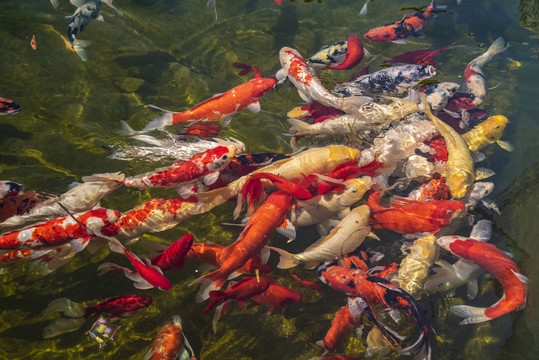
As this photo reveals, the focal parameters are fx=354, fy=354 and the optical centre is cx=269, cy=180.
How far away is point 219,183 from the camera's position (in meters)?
4.24

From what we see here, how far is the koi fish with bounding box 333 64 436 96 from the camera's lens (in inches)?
203

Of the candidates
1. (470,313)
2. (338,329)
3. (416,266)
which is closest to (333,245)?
(338,329)

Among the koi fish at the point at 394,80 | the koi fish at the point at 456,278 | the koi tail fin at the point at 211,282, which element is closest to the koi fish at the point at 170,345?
the koi tail fin at the point at 211,282

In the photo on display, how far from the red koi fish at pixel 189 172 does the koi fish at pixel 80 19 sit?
8.92 feet

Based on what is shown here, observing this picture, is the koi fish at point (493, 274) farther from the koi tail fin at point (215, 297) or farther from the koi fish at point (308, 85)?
the koi tail fin at point (215, 297)

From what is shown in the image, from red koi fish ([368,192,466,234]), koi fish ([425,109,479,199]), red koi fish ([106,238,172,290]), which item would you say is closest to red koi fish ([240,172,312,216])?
red koi fish ([368,192,466,234])

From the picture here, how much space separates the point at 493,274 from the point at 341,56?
3814 mm

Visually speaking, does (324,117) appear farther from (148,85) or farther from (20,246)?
(20,246)

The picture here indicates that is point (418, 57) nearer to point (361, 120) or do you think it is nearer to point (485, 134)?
point (485, 134)

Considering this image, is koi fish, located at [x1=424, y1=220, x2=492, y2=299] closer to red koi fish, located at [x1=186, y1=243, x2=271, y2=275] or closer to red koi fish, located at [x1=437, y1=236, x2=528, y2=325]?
red koi fish, located at [x1=437, y1=236, x2=528, y2=325]

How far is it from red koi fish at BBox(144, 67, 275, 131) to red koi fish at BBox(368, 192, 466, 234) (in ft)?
7.46

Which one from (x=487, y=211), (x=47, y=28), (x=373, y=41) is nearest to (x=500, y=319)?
(x=487, y=211)

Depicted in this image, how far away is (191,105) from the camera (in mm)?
5562

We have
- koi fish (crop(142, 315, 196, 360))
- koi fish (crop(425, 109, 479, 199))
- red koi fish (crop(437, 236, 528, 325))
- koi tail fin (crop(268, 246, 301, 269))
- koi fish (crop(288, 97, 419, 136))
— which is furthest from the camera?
koi fish (crop(288, 97, 419, 136))
